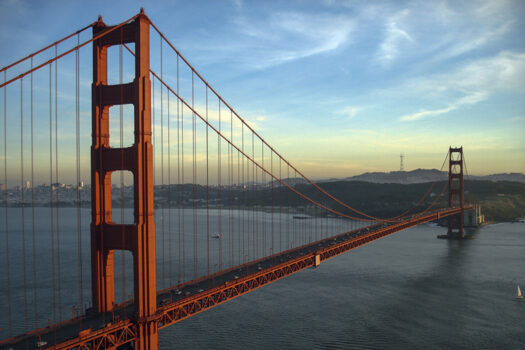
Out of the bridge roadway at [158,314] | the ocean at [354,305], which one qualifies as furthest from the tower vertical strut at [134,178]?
the ocean at [354,305]

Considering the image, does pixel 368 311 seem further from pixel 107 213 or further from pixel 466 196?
pixel 466 196

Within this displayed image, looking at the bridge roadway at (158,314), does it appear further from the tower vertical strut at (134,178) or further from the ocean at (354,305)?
the ocean at (354,305)

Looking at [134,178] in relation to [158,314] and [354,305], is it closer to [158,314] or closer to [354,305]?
[158,314]

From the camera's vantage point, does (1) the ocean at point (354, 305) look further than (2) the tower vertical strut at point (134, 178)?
Yes

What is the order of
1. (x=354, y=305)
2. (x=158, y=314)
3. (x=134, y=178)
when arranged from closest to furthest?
1. (x=134, y=178)
2. (x=158, y=314)
3. (x=354, y=305)

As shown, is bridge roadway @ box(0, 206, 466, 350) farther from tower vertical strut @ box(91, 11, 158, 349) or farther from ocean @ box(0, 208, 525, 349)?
ocean @ box(0, 208, 525, 349)

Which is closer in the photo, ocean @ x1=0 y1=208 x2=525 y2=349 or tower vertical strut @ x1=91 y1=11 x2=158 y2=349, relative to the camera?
tower vertical strut @ x1=91 y1=11 x2=158 y2=349

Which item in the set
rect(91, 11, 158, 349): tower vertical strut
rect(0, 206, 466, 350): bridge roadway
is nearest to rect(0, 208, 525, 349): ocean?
rect(0, 206, 466, 350): bridge roadway

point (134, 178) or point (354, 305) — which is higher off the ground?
point (134, 178)

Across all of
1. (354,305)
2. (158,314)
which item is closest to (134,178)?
(158,314)
